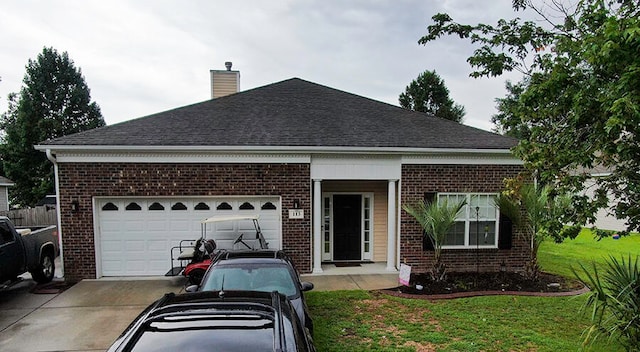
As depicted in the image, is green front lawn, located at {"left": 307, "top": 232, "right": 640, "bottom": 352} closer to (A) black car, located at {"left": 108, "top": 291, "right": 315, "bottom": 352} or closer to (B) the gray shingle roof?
(A) black car, located at {"left": 108, "top": 291, "right": 315, "bottom": 352}

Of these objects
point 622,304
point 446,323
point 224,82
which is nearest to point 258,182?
point 446,323

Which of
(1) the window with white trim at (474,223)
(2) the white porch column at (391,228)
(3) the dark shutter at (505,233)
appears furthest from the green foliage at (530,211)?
(2) the white porch column at (391,228)

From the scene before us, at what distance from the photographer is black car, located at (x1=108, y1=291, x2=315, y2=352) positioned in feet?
7.43

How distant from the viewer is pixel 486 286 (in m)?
8.14

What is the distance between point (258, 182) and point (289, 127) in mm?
1929

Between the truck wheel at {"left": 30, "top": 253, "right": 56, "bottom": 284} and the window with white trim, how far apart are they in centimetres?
1025

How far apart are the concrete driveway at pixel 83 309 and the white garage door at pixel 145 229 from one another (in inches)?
18.3

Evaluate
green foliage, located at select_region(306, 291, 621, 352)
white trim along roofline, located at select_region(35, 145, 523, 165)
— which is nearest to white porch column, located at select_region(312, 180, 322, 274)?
white trim along roofline, located at select_region(35, 145, 523, 165)

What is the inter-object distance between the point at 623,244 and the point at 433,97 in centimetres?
1813

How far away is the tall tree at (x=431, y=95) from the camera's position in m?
29.3

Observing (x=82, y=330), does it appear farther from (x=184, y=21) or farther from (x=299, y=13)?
(x=299, y=13)

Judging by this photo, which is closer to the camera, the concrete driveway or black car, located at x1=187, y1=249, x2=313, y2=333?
black car, located at x1=187, y1=249, x2=313, y2=333

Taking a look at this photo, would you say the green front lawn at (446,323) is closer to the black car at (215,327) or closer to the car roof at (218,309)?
the car roof at (218,309)

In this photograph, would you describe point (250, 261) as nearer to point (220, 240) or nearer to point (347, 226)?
point (220, 240)
